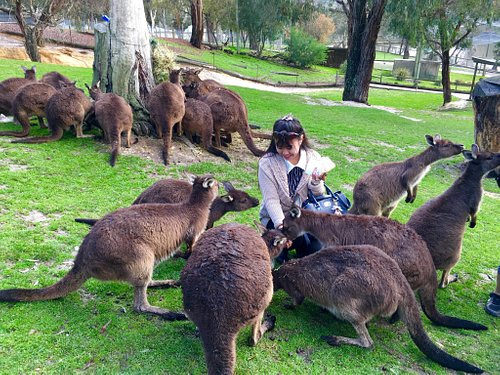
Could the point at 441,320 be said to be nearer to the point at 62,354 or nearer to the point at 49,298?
the point at 62,354

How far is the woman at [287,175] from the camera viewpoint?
4.06 metres

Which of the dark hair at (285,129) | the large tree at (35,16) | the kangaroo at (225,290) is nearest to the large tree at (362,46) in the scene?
the large tree at (35,16)

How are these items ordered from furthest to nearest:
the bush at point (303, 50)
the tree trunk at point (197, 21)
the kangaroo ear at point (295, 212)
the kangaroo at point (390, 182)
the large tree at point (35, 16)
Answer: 1. the bush at point (303, 50)
2. the tree trunk at point (197, 21)
3. the large tree at point (35, 16)
4. the kangaroo at point (390, 182)
5. the kangaroo ear at point (295, 212)

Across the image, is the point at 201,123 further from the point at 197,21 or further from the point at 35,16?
the point at 197,21

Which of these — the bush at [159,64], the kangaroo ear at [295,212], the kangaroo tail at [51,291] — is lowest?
the kangaroo tail at [51,291]

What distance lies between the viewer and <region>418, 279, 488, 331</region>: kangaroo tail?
11.5ft

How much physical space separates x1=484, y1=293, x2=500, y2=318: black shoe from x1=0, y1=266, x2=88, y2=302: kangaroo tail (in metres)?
3.60

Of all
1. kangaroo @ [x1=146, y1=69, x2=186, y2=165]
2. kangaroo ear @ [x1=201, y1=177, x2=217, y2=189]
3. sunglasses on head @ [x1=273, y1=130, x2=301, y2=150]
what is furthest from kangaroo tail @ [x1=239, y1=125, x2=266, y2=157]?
kangaroo ear @ [x1=201, y1=177, x2=217, y2=189]

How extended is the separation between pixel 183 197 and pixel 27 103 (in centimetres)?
428

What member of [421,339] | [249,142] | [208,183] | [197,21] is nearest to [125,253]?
[208,183]

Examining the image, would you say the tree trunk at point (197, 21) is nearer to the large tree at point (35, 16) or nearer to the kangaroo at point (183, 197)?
the large tree at point (35, 16)

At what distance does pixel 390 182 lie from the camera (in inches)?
218

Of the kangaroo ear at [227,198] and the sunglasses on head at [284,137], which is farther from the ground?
the sunglasses on head at [284,137]

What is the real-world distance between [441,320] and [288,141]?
2.07m
